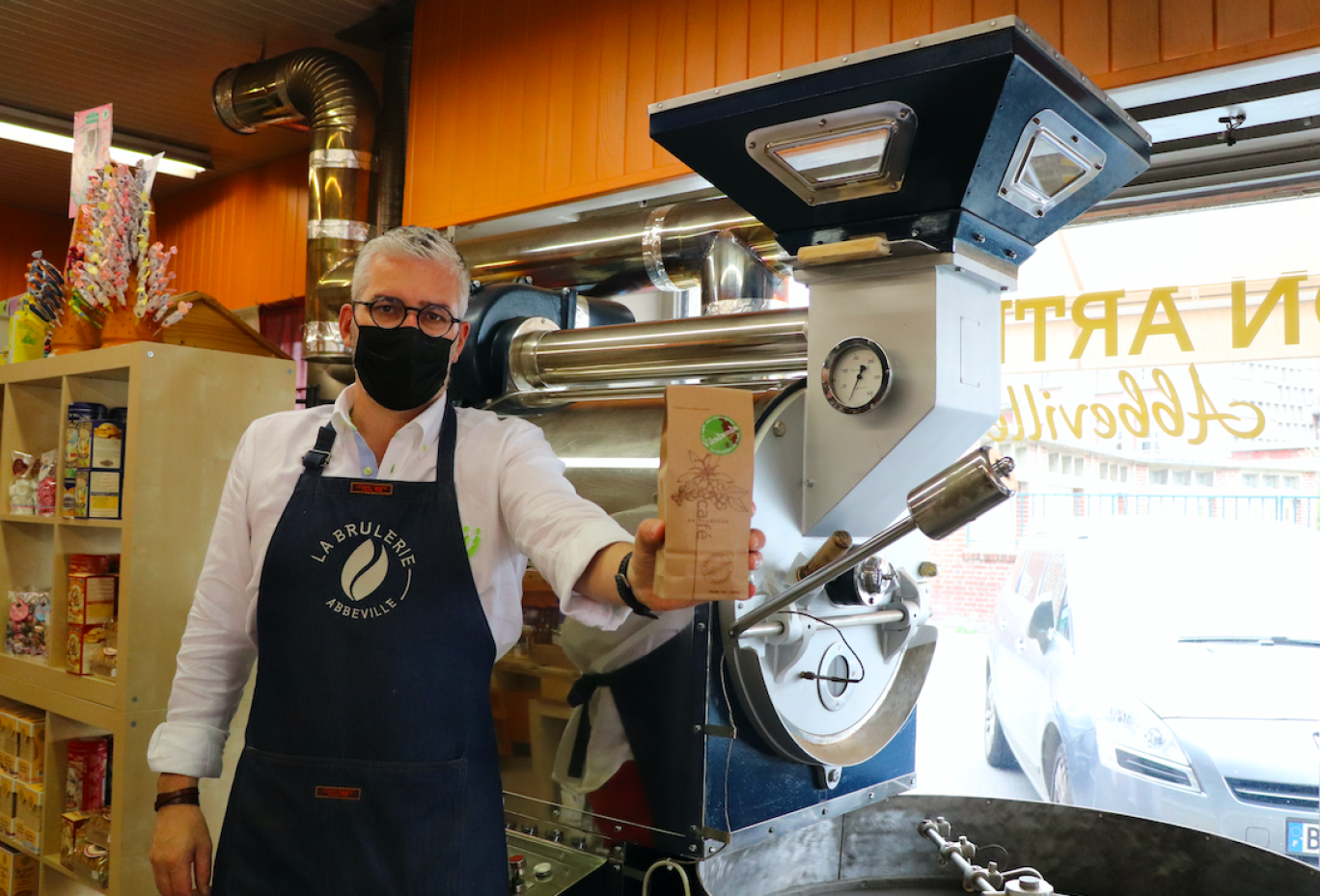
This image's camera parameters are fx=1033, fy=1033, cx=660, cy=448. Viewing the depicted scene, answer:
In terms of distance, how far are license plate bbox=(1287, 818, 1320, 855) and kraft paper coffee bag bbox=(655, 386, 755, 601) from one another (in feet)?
6.09

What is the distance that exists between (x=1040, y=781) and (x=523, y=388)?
1681mm

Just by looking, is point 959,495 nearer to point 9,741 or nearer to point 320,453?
point 320,453

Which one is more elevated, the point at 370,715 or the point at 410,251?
the point at 410,251

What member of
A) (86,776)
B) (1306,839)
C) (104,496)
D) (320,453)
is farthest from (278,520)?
(1306,839)

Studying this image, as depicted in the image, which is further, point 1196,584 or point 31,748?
point 31,748

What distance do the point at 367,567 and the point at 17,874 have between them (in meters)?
2.17

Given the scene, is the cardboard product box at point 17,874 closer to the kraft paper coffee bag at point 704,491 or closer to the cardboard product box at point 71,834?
the cardboard product box at point 71,834

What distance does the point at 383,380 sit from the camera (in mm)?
1642

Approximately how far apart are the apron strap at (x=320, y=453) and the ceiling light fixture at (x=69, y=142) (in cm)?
372

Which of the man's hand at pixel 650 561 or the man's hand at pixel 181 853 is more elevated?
the man's hand at pixel 650 561

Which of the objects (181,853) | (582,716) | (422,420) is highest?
(422,420)

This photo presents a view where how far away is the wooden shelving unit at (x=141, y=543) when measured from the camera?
2463mm

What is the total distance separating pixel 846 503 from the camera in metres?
1.70

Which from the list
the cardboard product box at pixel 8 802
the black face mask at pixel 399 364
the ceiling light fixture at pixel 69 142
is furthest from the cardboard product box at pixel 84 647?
the ceiling light fixture at pixel 69 142
